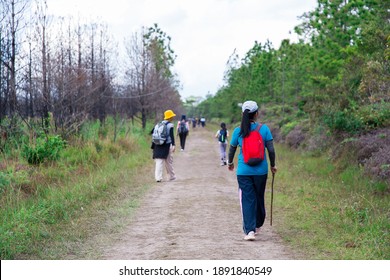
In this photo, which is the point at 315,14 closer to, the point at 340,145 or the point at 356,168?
the point at 340,145

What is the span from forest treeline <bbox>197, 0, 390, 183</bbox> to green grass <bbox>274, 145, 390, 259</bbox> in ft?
1.94

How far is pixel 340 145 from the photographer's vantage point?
15.2 metres

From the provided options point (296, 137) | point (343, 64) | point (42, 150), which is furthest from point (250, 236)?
point (296, 137)

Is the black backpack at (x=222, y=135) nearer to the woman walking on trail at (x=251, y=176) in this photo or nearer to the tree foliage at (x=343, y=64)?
the tree foliage at (x=343, y=64)

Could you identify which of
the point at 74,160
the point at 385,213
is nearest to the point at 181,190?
the point at 74,160

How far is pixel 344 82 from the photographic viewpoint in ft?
56.4

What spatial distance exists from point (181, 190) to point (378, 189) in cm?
422

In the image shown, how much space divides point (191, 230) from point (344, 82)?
11.0 m

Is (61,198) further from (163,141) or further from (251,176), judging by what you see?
(163,141)

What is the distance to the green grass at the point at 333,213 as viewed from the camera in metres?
6.74

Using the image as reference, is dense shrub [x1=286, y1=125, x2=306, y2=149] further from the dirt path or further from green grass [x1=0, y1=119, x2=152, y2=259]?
the dirt path

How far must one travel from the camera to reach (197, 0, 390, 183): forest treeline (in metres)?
12.7

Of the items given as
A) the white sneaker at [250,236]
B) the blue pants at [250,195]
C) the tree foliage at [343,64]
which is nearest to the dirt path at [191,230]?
the white sneaker at [250,236]

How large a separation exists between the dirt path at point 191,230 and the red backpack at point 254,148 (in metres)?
1.08
